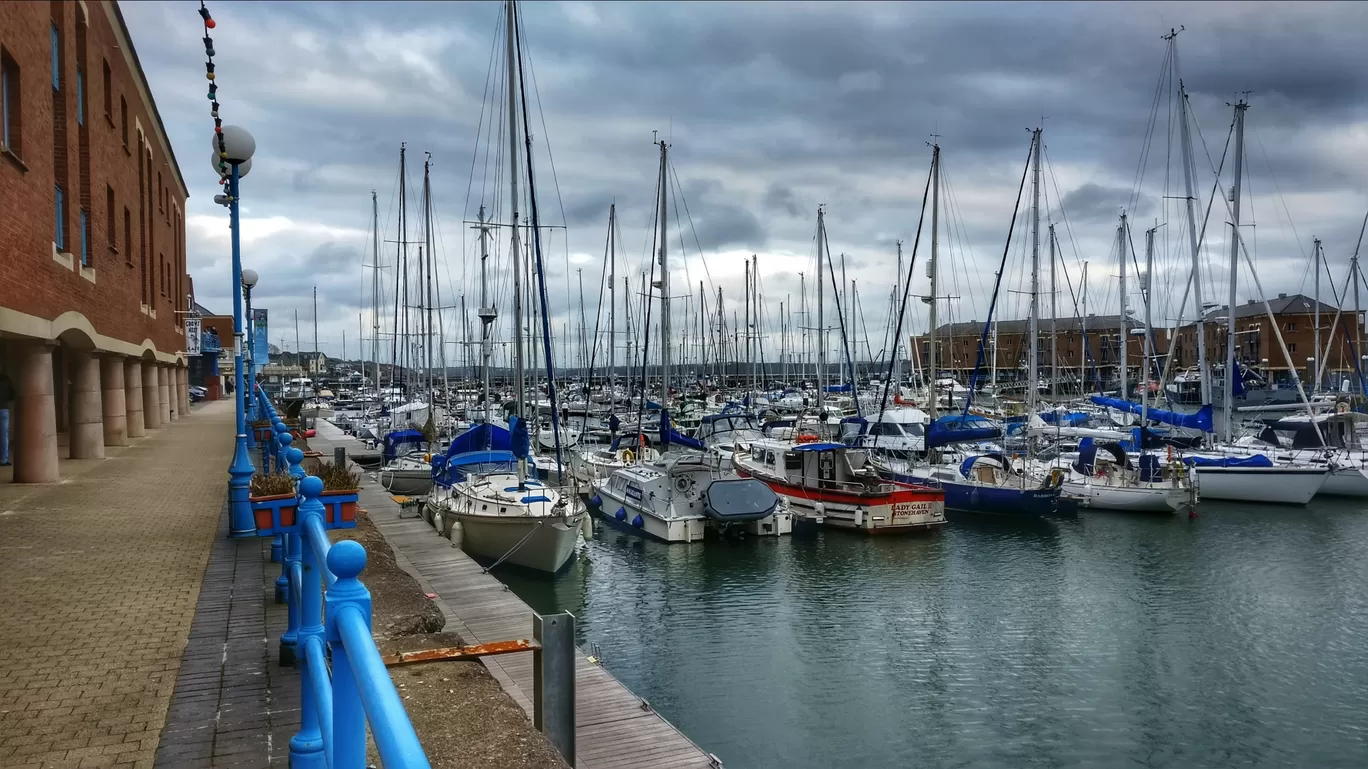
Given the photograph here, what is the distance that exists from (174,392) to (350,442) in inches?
333

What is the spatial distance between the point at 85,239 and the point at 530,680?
16.7 metres

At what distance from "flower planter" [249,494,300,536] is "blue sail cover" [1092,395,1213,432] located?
3373cm

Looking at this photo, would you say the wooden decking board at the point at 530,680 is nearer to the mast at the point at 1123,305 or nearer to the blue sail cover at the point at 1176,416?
the blue sail cover at the point at 1176,416

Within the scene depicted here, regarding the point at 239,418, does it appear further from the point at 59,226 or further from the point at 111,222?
the point at 111,222

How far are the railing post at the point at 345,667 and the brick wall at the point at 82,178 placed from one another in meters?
14.4

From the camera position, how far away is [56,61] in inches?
665

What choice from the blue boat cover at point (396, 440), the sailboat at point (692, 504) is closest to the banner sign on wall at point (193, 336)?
the blue boat cover at point (396, 440)

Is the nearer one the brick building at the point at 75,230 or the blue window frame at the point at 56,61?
the brick building at the point at 75,230

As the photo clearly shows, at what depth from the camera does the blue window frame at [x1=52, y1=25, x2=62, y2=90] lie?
54.4 feet

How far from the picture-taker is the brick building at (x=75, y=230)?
14.0 m

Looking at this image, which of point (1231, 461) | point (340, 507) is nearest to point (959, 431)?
point (1231, 461)

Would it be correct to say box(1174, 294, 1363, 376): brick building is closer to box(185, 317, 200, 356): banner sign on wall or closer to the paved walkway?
box(185, 317, 200, 356): banner sign on wall

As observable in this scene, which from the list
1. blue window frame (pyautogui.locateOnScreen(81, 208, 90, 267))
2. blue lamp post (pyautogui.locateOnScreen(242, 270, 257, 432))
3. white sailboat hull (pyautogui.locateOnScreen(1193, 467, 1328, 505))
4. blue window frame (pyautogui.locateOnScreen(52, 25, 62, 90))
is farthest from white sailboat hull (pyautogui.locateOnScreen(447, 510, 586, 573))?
white sailboat hull (pyautogui.locateOnScreen(1193, 467, 1328, 505))

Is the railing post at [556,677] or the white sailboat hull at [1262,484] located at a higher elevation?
the railing post at [556,677]
